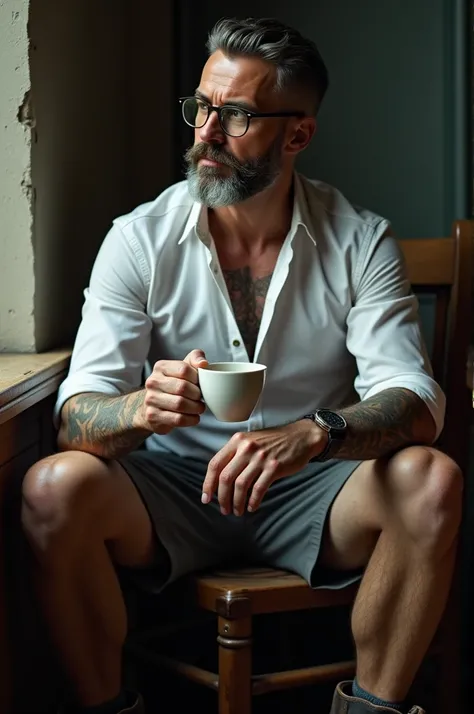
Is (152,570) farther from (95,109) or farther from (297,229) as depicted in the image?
(95,109)

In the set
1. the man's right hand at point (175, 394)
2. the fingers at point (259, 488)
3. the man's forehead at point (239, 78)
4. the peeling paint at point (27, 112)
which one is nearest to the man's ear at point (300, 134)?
the man's forehead at point (239, 78)

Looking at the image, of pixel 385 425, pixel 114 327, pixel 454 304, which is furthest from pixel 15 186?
pixel 454 304

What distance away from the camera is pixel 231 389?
53.3 inches

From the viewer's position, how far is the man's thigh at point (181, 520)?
1.66m

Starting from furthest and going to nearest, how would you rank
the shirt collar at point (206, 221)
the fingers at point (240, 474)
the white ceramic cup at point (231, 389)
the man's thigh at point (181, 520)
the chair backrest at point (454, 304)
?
the chair backrest at point (454, 304) < the shirt collar at point (206, 221) < the man's thigh at point (181, 520) < the fingers at point (240, 474) < the white ceramic cup at point (231, 389)

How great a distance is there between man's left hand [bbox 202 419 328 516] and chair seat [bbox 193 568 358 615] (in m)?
0.18

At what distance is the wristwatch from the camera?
152 cm

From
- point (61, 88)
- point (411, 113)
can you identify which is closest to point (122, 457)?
point (61, 88)

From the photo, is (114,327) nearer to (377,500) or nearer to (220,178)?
(220,178)

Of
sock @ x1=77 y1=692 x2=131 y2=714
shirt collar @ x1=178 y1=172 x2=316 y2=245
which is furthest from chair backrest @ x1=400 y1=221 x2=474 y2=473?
sock @ x1=77 y1=692 x2=131 y2=714

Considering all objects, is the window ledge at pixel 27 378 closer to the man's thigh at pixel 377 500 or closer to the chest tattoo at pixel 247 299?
the chest tattoo at pixel 247 299

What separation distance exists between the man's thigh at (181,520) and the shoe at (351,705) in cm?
30

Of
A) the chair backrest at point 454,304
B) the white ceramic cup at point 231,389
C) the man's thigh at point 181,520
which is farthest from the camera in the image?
the chair backrest at point 454,304

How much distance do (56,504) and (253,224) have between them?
2.30 ft
